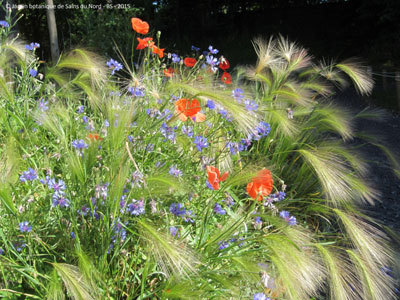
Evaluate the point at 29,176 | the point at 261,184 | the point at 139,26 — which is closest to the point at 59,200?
the point at 29,176

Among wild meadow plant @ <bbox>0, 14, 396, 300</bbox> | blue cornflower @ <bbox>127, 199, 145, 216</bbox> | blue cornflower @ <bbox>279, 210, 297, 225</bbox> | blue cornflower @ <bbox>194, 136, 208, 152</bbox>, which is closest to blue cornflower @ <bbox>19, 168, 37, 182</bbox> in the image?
wild meadow plant @ <bbox>0, 14, 396, 300</bbox>

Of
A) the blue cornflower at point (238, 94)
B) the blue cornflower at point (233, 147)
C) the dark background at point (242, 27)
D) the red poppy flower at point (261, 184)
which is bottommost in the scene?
the dark background at point (242, 27)

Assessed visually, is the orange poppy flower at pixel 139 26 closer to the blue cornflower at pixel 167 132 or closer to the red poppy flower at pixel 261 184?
the blue cornflower at pixel 167 132

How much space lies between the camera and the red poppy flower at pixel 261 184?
1.45 m

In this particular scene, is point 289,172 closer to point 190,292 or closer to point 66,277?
point 190,292

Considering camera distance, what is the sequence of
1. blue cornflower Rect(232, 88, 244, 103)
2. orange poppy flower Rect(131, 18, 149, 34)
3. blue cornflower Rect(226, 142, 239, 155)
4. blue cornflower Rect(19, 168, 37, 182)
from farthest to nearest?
orange poppy flower Rect(131, 18, 149, 34) → blue cornflower Rect(232, 88, 244, 103) → blue cornflower Rect(226, 142, 239, 155) → blue cornflower Rect(19, 168, 37, 182)

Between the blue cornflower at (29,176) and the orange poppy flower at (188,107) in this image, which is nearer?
the blue cornflower at (29,176)

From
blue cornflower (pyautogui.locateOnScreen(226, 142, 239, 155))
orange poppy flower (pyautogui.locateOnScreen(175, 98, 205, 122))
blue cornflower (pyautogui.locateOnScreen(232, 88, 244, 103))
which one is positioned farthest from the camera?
blue cornflower (pyautogui.locateOnScreen(232, 88, 244, 103))

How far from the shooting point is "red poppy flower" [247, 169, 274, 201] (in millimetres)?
1446

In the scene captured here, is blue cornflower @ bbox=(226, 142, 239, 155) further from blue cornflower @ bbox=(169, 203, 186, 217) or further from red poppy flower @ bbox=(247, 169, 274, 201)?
blue cornflower @ bbox=(169, 203, 186, 217)

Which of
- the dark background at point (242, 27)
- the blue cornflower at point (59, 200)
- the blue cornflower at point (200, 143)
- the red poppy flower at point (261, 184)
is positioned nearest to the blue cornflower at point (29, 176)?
the blue cornflower at point (59, 200)

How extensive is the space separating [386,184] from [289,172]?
1.14m

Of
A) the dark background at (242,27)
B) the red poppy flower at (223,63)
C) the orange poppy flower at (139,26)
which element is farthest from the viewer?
the dark background at (242,27)

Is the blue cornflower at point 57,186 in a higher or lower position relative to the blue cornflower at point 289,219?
higher
